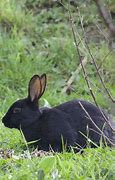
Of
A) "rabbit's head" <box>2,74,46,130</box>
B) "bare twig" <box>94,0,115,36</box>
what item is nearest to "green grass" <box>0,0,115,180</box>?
"rabbit's head" <box>2,74,46,130</box>

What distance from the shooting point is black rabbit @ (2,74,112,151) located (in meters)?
5.13

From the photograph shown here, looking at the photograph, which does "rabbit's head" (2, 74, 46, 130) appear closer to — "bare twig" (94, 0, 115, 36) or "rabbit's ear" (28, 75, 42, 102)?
"rabbit's ear" (28, 75, 42, 102)

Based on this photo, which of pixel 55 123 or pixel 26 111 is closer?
pixel 55 123

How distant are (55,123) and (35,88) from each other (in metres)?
0.43

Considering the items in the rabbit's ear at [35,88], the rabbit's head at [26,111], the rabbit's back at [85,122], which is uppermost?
the rabbit's ear at [35,88]

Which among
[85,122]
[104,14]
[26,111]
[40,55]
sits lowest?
[85,122]

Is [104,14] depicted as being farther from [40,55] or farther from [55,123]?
[40,55]

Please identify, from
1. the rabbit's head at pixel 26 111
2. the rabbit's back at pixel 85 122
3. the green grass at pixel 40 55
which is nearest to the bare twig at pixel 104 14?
the green grass at pixel 40 55

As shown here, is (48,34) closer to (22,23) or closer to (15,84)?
(22,23)

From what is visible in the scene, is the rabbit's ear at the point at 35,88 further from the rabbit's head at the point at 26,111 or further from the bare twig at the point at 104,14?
the bare twig at the point at 104,14

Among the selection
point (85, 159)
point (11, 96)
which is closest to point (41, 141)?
point (85, 159)

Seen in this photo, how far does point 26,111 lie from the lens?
539cm

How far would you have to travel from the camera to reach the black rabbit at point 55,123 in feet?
16.8

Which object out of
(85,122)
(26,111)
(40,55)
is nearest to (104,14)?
(85,122)
